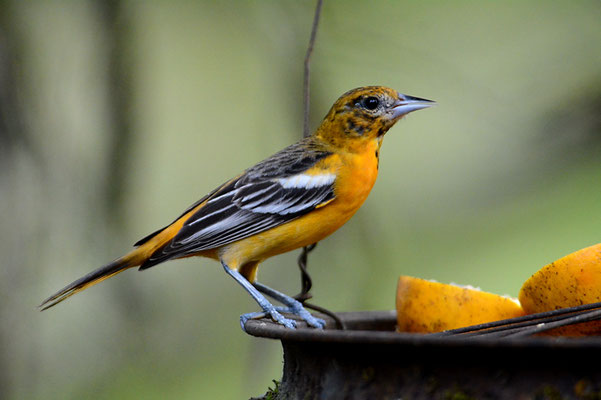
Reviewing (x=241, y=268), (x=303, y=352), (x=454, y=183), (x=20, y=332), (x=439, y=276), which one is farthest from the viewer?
(x=439, y=276)

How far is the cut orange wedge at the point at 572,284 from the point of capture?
1.99m

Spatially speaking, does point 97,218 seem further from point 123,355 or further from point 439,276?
point 439,276

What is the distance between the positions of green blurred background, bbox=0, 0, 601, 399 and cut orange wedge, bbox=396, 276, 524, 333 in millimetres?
2122

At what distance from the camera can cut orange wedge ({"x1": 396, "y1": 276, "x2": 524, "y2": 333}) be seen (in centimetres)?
226

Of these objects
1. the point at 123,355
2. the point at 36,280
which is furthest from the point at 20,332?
the point at 123,355

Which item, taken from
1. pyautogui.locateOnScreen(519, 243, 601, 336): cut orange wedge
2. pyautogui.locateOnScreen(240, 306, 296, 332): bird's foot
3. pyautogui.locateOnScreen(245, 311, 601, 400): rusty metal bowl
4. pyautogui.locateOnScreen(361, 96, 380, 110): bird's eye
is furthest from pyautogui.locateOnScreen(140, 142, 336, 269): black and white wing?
pyautogui.locateOnScreen(245, 311, 601, 400): rusty metal bowl

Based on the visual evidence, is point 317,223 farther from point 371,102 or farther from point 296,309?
point 371,102

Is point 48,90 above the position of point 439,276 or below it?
above

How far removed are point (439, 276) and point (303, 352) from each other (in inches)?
165

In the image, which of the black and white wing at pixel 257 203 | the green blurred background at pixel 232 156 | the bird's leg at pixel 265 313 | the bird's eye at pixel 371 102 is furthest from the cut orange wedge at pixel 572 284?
the green blurred background at pixel 232 156

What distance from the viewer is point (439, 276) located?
5773mm

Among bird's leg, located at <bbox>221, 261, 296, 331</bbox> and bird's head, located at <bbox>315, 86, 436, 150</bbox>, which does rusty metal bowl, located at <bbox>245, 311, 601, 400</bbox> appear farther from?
bird's head, located at <bbox>315, 86, 436, 150</bbox>

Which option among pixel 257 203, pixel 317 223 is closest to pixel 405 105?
pixel 317 223

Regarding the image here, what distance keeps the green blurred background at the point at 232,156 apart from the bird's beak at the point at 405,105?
4.50ft
